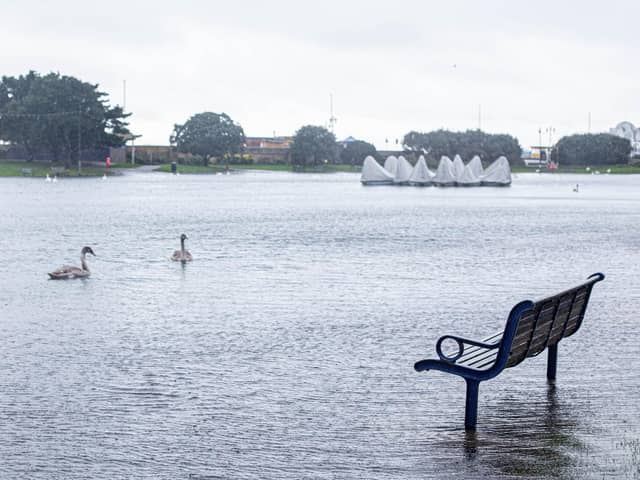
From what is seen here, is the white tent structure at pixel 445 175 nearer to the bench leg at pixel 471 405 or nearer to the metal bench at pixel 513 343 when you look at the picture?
the metal bench at pixel 513 343

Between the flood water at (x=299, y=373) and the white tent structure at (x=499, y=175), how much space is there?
105449 millimetres

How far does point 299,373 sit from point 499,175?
12398 centimetres

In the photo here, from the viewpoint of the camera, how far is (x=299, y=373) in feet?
38.1

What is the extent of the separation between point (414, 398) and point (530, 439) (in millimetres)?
1796

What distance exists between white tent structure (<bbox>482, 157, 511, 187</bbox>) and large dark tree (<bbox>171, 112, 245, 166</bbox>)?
65.9m

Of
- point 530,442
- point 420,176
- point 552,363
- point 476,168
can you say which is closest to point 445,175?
point 420,176

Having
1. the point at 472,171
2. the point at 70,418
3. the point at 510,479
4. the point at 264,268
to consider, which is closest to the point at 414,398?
the point at 510,479

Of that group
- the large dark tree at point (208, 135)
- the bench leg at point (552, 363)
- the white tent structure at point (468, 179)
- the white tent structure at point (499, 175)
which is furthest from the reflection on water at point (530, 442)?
the large dark tree at point (208, 135)

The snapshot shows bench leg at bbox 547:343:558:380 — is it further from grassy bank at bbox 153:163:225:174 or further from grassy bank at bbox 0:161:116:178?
grassy bank at bbox 153:163:225:174

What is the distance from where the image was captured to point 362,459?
822 centimetres

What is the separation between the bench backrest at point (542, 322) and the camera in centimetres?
872

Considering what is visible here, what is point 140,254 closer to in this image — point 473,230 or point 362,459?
point 473,230

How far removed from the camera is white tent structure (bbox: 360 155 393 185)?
134250mm

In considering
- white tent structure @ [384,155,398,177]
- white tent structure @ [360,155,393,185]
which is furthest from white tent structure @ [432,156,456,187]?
white tent structure @ [384,155,398,177]
